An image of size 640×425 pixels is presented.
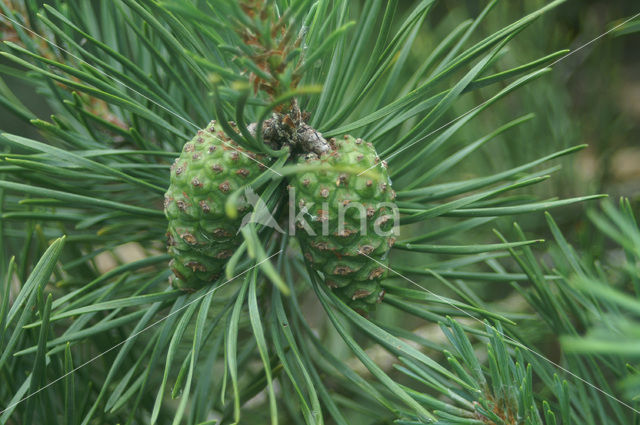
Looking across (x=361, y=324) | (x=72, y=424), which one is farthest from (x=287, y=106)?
(x=72, y=424)

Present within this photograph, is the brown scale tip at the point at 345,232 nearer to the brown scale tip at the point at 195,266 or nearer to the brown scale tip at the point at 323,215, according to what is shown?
the brown scale tip at the point at 323,215

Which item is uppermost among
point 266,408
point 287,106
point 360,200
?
point 287,106

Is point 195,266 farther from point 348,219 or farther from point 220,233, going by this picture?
point 348,219

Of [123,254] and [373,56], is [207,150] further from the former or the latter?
[123,254]

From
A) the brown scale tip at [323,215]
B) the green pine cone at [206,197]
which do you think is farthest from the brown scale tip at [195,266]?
the brown scale tip at [323,215]

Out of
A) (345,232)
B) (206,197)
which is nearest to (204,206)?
(206,197)

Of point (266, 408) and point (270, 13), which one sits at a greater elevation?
point (270, 13)
